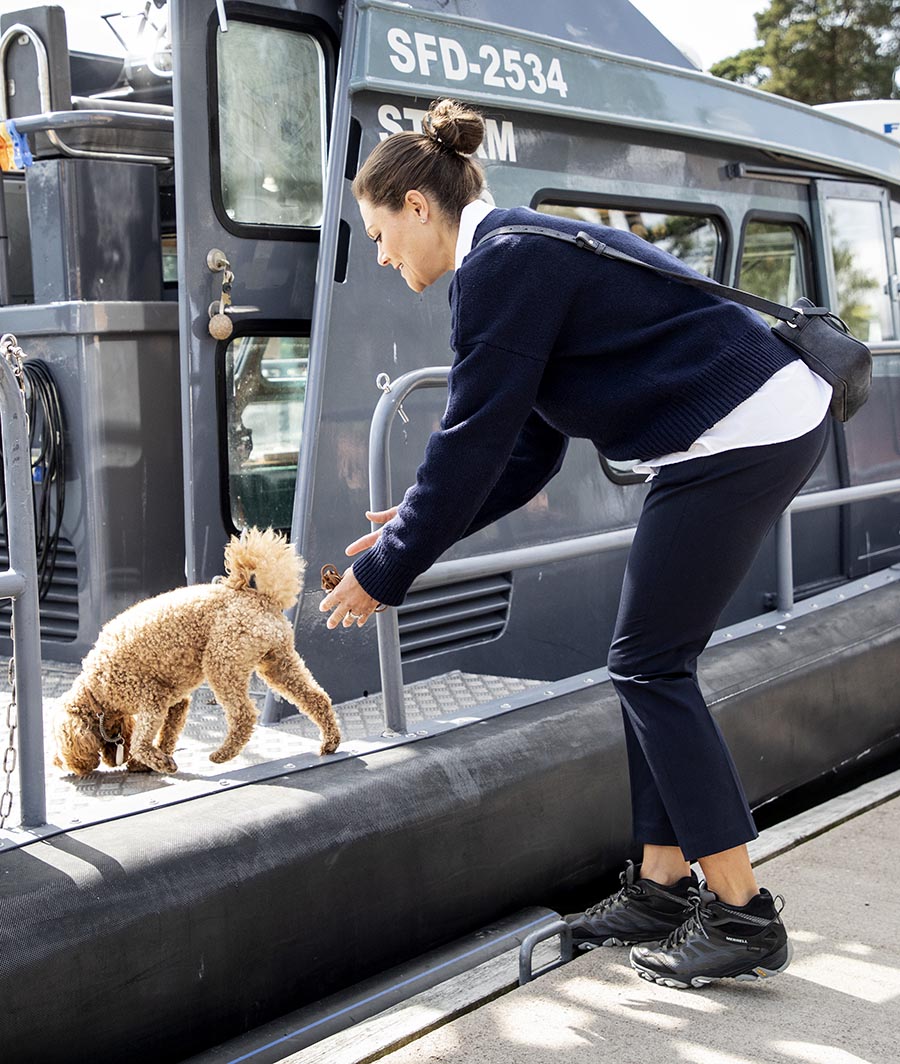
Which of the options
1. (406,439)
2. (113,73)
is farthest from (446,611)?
(113,73)

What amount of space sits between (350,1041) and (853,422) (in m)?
4.01

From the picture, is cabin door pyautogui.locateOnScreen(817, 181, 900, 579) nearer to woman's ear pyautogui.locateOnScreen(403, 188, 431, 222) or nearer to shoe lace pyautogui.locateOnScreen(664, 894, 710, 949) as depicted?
shoe lace pyautogui.locateOnScreen(664, 894, 710, 949)

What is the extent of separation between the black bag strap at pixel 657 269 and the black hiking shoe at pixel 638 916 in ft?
3.80

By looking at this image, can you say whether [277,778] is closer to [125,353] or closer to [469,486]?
[469,486]

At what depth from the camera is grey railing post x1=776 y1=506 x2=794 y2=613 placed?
420cm

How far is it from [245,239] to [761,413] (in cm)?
183

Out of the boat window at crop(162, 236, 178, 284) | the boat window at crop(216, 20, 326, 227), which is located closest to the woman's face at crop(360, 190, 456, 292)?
the boat window at crop(216, 20, 326, 227)

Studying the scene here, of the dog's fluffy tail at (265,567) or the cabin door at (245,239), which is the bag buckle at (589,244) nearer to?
the dog's fluffy tail at (265,567)

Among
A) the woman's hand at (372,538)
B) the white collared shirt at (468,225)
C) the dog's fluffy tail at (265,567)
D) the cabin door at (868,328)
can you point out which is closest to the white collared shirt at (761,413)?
the white collared shirt at (468,225)

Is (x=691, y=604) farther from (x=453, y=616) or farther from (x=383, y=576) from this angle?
(x=453, y=616)

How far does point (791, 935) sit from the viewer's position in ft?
9.26


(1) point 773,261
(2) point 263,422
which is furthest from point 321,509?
(1) point 773,261

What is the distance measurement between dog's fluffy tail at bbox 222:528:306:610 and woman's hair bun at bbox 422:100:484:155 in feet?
3.01

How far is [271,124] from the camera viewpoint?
3.74m
